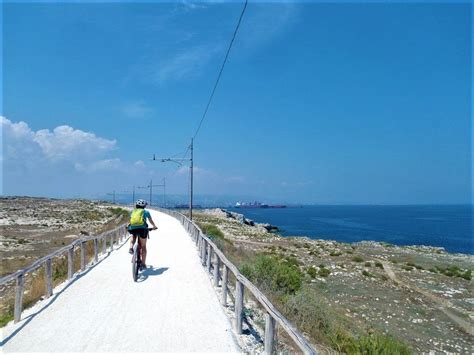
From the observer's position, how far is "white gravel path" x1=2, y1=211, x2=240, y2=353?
6043 mm

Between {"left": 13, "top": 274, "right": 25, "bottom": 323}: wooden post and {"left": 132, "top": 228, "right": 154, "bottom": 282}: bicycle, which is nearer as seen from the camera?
{"left": 13, "top": 274, "right": 25, "bottom": 323}: wooden post

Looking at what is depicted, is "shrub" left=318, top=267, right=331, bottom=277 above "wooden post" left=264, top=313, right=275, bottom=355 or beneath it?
beneath

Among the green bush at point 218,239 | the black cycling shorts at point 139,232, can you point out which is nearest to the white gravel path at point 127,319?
the black cycling shorts at point 139,232

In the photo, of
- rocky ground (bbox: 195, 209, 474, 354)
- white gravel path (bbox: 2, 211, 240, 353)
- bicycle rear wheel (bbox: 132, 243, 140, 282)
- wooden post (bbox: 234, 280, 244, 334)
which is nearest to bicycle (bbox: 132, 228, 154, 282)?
bicycle rear wheel (bbox: 132, 243, 140, 282)

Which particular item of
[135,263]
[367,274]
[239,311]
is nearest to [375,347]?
A: [239,311]

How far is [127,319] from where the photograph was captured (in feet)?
23.7

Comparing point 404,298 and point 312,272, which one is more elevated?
point 312,272

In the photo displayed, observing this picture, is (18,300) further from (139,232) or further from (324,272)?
(324,272)

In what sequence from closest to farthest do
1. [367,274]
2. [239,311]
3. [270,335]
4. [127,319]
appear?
[270,335]
[239,311]
[127,319]
[367,274]

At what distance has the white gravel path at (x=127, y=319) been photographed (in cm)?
604

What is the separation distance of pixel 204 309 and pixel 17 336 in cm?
324

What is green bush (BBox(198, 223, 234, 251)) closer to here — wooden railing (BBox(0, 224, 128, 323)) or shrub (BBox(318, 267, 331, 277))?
wooden railing (BBox(0, 224, 128, 323))

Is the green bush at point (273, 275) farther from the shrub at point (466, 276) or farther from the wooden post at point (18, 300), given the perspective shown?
the shrub at point (466, 276)

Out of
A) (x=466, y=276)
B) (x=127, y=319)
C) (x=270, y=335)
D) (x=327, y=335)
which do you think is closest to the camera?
(x=270, y=335)
